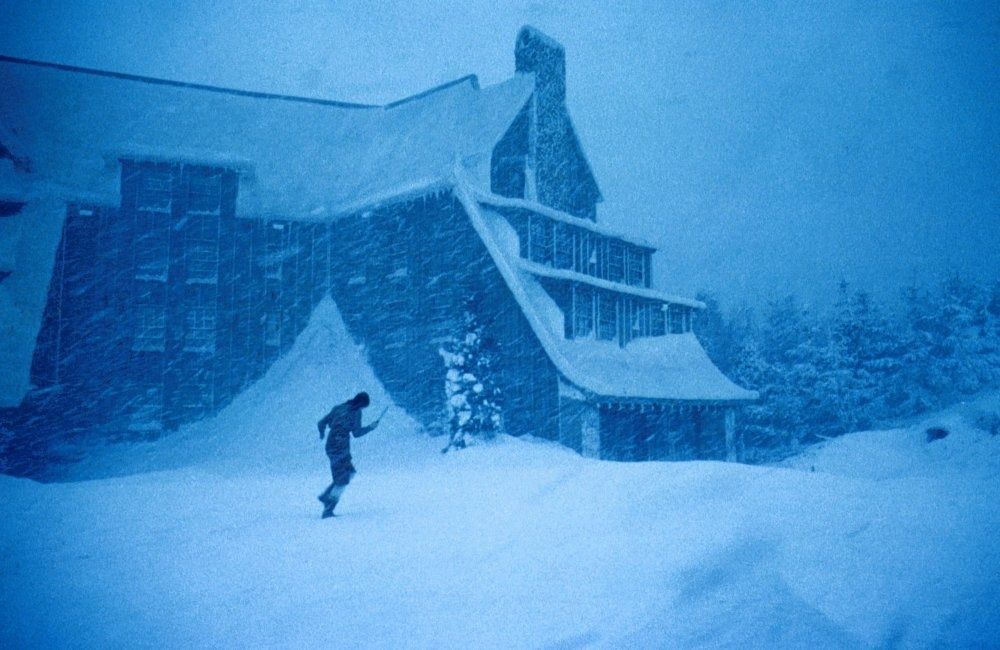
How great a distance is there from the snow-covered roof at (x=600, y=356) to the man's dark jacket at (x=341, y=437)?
755 cm

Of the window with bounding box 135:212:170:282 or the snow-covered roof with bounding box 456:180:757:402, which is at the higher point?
the window with bounding box 135:212:170:282

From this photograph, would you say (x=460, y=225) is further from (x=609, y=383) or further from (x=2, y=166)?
(x=2, y=166)

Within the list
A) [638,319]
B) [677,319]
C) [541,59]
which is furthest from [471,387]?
[541,59]

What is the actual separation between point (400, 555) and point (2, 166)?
20092mm

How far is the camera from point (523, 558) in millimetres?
6480

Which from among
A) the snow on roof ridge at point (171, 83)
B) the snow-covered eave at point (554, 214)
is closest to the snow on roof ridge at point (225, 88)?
the snow on roof ridge at point (171, 83)

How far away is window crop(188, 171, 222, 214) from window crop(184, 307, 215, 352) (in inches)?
131

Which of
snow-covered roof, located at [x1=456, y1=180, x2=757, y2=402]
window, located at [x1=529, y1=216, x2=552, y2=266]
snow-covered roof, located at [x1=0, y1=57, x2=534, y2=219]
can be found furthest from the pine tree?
snow-covered roof, located at [x1=0, y1=57, x2=534, y2=219]

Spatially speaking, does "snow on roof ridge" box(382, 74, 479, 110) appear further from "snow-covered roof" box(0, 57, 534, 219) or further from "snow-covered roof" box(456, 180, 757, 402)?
"snow-covered roof" box(456, 180, 757, 402)

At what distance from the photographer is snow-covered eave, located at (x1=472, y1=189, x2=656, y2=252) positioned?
59.7ft

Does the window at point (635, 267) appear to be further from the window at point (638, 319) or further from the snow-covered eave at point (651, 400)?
the snow-covered eave at point (651, 400)

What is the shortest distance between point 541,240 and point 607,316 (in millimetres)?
3045

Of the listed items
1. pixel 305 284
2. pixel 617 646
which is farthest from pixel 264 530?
pixel 305 284

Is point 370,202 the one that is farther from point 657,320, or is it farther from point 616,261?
point 657,320
